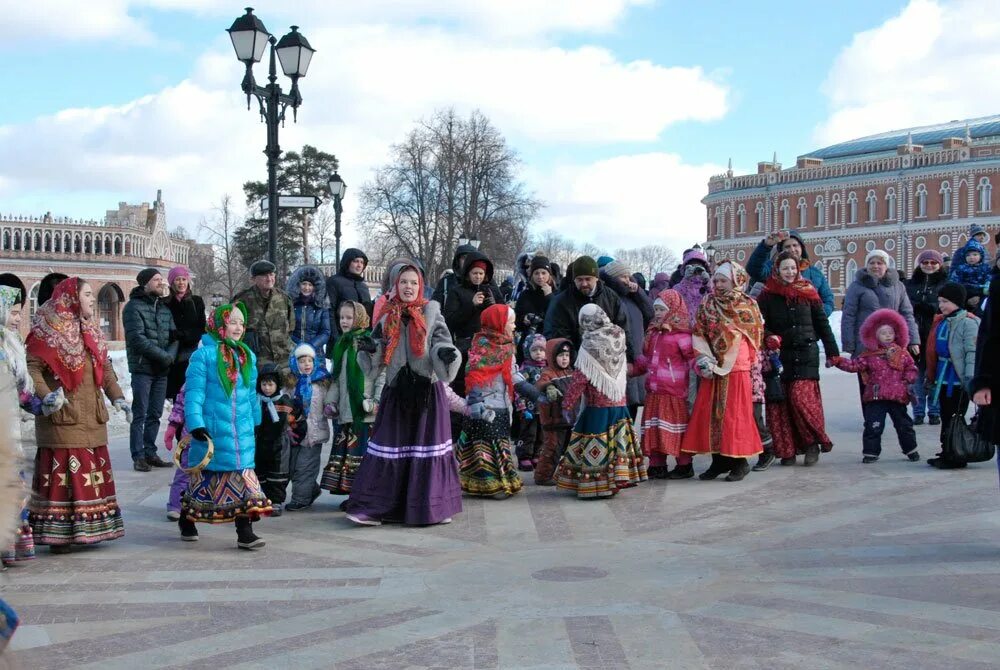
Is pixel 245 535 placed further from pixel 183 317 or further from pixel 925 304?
pixel 925 304

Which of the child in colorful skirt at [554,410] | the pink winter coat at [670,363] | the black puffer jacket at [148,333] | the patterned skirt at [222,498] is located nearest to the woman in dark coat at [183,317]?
the black puffer jacket at [148,333]

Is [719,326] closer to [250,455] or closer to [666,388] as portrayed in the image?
[666,388]

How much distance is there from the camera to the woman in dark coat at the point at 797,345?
10211mm

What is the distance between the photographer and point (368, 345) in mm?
8305

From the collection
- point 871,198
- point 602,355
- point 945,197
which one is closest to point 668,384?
point 602,355

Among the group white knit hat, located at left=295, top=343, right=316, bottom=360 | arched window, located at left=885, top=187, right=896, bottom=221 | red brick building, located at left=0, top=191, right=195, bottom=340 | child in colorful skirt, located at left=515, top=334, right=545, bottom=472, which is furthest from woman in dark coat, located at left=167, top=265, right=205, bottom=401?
red brick building, located at left=0, top=191, right=195, bottom=340

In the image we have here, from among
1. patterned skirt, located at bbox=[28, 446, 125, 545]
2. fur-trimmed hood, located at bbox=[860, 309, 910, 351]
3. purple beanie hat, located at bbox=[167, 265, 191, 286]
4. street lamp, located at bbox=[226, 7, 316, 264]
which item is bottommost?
patterned skirt, located at bbox=[28, 446, 125, 545]

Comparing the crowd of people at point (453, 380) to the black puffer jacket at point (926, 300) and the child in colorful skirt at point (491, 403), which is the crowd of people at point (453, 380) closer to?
the child in colorful skirt at point (491, 403)

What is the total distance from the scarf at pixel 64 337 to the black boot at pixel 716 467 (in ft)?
17.5

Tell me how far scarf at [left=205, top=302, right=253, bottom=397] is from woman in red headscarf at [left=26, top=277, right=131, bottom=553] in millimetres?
927

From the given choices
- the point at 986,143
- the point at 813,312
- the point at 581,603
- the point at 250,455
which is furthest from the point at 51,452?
the point at 986,143

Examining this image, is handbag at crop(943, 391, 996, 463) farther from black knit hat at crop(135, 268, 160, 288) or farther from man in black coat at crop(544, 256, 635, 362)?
black knit hat at crop(135, 268, 160, 288)

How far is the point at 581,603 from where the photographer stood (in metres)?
5.89

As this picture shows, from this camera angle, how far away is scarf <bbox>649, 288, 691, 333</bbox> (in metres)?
9.94
